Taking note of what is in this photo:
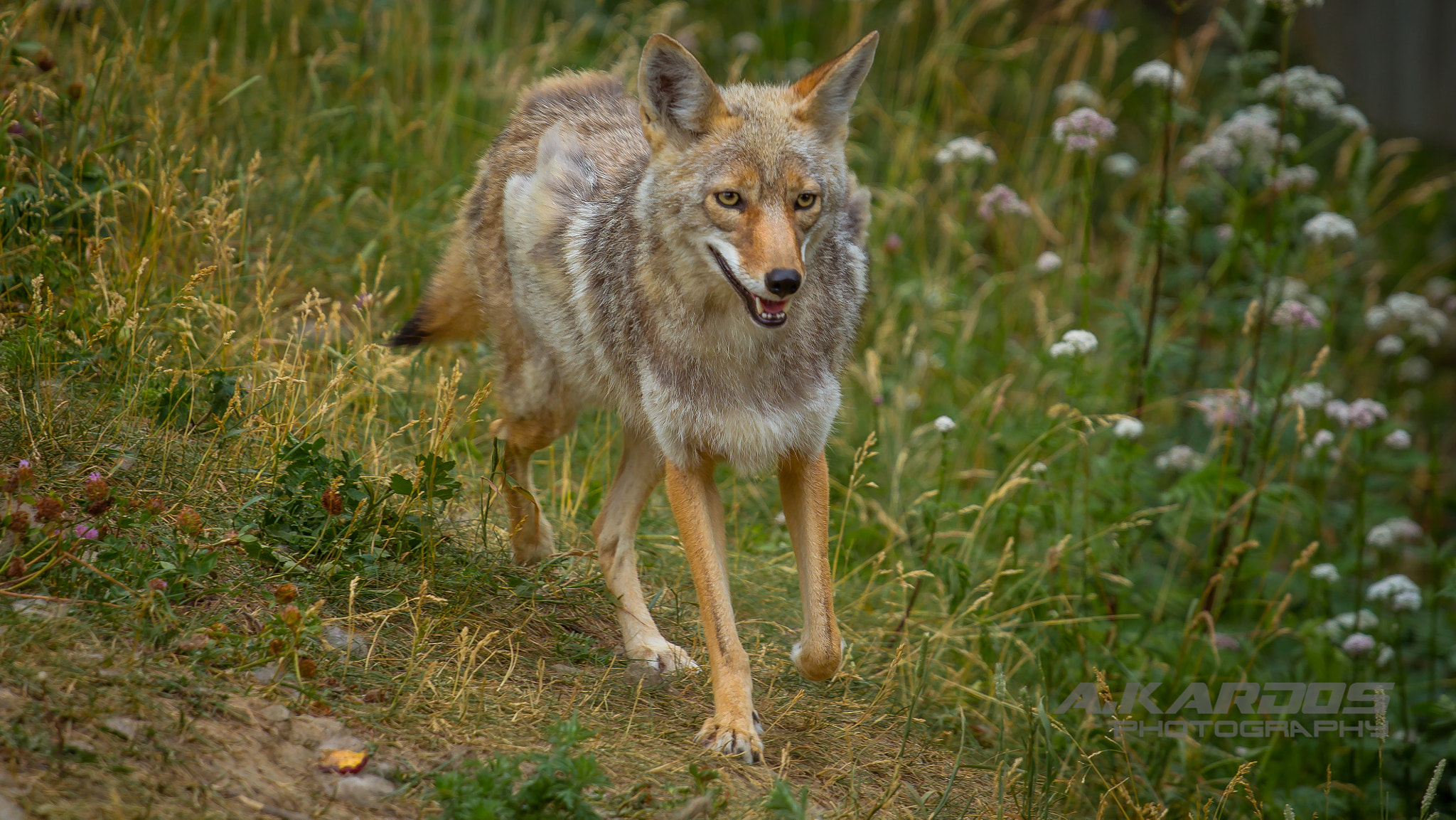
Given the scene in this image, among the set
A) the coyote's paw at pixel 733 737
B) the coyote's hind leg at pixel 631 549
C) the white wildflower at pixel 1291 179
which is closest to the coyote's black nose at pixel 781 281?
the coyote's hind leg at pixel 631 549

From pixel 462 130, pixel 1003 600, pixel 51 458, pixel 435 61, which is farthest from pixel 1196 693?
pixel 435 61

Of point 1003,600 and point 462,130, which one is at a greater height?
point 462,130

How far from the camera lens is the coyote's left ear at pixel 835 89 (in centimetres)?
358

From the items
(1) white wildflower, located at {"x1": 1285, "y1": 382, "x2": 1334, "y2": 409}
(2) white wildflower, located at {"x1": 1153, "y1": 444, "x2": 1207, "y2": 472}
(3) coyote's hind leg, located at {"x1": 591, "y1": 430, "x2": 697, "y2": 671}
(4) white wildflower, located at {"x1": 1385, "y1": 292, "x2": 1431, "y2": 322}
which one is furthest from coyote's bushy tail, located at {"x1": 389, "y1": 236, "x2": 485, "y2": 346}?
(4) white wildflower, located at {"x1": 1385, "y1": 292, "x2": 1431, "y2": 322}

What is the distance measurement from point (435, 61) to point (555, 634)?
460 cm

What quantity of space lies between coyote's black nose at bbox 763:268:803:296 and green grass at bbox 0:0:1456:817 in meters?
1.19

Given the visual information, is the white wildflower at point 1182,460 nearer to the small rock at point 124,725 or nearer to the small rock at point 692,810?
the small rock at point 692,810

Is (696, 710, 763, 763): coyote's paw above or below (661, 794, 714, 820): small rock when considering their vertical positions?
below

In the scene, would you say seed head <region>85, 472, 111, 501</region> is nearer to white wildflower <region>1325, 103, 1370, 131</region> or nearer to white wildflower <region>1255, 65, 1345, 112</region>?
white wildflower <region>1255, 65, 1345, 112</region>

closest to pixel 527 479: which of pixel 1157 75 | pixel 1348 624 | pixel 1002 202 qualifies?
pixel 1002 202

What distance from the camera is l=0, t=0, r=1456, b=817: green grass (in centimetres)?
313

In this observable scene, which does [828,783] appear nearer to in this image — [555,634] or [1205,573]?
[555,634]

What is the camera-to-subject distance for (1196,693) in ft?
15.5

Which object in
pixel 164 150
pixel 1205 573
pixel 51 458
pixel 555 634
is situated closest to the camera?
pixel 51 458
